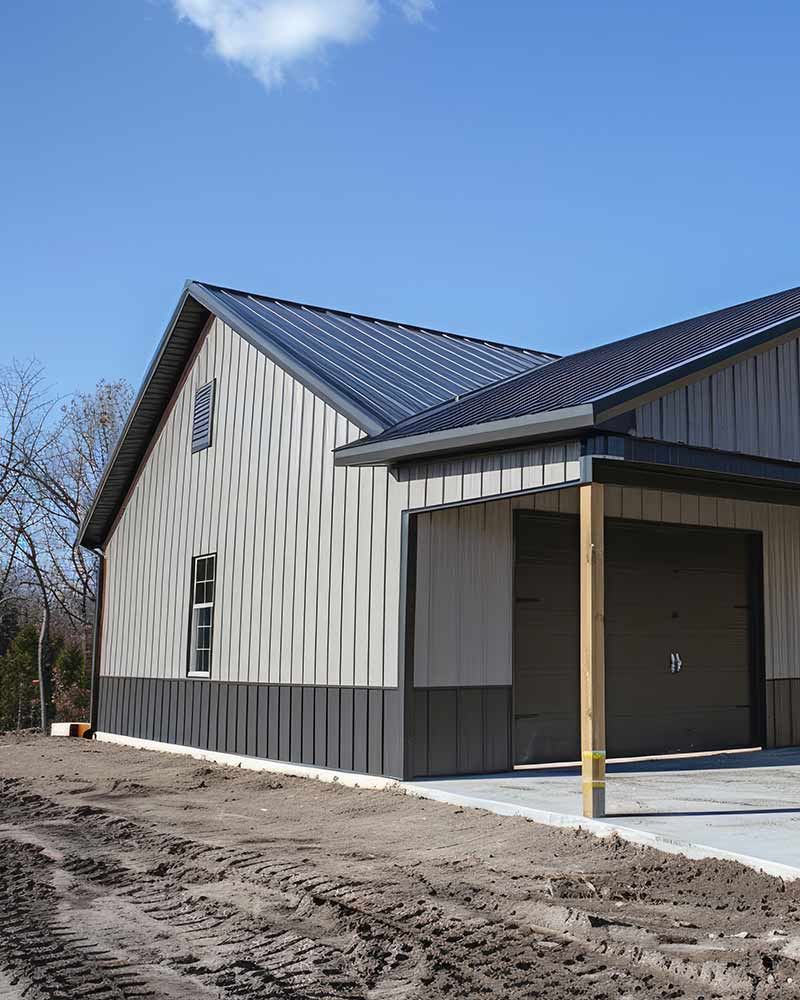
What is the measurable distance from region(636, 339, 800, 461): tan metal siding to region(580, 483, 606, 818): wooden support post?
0.76m

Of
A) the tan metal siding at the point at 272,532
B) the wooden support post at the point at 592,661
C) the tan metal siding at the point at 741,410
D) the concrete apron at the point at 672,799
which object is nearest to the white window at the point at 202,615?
the tan metal siding at the point at 272,532

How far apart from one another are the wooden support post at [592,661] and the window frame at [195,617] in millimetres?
6960

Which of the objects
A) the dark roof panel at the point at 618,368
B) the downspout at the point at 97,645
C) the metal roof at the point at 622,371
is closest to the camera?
the metal roof at the point at 622,371

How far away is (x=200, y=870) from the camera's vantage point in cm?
712

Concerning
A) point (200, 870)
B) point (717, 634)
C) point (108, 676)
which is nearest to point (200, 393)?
point (108, 676)

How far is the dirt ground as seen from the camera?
475cm

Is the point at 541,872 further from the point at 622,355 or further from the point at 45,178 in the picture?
the point at 45,178

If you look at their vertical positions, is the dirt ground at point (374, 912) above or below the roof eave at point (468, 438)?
below

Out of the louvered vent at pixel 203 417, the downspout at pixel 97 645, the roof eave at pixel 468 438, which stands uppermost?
the louvered vent at pixel 203 417

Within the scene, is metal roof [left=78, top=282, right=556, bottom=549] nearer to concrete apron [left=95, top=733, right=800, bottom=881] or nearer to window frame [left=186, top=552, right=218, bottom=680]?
window frame [left=186, top=552, right=218, bottom=680]

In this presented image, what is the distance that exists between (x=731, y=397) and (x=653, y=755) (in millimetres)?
5213

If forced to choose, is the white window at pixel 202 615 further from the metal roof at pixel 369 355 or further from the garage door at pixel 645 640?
the garage door at pixel 645 640

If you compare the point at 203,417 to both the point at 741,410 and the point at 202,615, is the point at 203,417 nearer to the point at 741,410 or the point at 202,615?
the point at 202,615

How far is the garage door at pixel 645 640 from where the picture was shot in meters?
11.7
